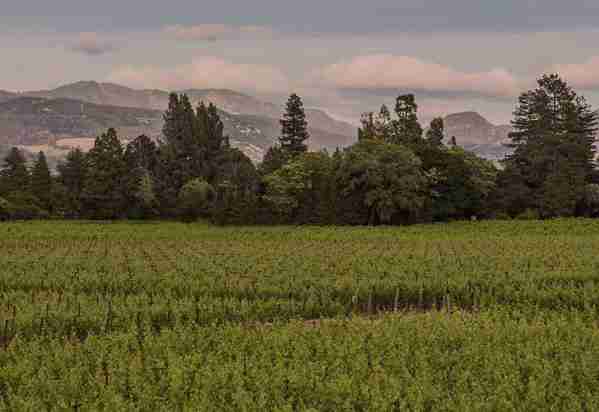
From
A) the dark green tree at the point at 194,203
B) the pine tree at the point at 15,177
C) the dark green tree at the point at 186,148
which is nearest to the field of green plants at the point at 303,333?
the dark green tree at the point at 194,203

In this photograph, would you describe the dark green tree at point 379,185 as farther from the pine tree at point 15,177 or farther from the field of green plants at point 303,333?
the pine tree at point 15,177

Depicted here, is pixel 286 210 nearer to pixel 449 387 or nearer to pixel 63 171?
pixel 63 171

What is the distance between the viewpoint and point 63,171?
312 feet

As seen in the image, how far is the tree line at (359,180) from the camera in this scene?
6831 centimetres

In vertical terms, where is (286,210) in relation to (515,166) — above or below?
below

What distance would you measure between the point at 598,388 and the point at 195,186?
252 ft

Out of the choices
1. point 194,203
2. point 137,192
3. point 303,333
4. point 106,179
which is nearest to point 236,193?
point 194,203

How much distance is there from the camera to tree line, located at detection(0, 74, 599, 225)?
2689 inches

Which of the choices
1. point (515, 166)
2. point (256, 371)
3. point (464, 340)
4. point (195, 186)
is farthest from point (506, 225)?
point (256, 371)

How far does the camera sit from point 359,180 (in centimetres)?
6625

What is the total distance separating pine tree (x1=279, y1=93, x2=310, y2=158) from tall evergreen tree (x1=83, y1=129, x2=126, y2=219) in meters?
24.2

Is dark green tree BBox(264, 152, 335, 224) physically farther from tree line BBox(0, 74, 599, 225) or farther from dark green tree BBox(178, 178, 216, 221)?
dark green tree BBox(178, 178, 216, 221)

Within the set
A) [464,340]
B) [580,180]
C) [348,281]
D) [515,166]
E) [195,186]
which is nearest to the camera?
[464,340]

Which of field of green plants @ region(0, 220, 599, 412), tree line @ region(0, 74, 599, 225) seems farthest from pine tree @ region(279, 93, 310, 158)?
field of green plants @ region(0, 220, 599, 412)
